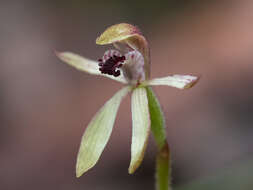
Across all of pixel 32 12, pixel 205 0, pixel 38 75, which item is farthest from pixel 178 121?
pixel 32 12

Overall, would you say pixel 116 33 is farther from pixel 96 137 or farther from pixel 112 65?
pixel 96 137

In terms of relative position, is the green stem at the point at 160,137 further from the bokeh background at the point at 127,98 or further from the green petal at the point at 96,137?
the bokeh background at the point at 127,98

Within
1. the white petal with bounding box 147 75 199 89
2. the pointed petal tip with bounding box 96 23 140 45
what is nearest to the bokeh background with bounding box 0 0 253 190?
the white petal with bounding box 147 75 199 89

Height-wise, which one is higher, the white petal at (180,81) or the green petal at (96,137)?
the white petal at (180,81)

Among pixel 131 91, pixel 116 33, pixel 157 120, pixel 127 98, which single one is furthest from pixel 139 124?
pixel 127 98

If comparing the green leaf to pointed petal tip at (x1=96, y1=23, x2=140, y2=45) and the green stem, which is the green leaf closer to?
the green stem

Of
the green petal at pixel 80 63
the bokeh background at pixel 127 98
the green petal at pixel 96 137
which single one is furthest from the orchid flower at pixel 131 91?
the bokeh background at pixel 127 98

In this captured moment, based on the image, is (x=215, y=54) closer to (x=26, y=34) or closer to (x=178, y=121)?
(x=178, y=121)
